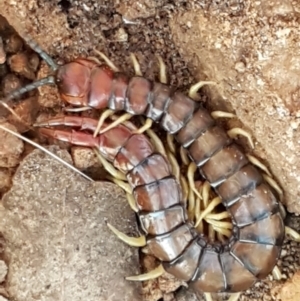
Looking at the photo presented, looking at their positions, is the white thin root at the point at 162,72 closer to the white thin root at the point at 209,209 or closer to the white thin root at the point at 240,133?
the white thin root at the point at 240,133

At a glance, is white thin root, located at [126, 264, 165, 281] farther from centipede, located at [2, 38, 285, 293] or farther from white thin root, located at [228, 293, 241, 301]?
white thin root, located at [228, 293, 241, 301]

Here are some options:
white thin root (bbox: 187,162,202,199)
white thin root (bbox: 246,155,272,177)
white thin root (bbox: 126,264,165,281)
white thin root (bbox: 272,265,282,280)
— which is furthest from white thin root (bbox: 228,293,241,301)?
white thin root (bbox: 246,155,272,177)

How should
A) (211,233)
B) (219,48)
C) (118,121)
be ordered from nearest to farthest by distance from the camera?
(219,48) < (118,121) < (211,233)

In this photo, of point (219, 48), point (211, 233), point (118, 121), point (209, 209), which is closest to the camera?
point (219, 48)

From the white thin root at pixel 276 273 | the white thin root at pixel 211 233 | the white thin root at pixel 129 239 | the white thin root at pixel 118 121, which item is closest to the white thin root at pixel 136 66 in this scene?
the white thin root at pixel 118 121

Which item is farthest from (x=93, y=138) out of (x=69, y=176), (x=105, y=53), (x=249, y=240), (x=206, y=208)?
(x=249, y=240)

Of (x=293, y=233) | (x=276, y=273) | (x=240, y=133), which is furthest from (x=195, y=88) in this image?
(x=276, y=273)

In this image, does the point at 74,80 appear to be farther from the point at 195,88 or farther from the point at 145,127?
the point at 195,88
